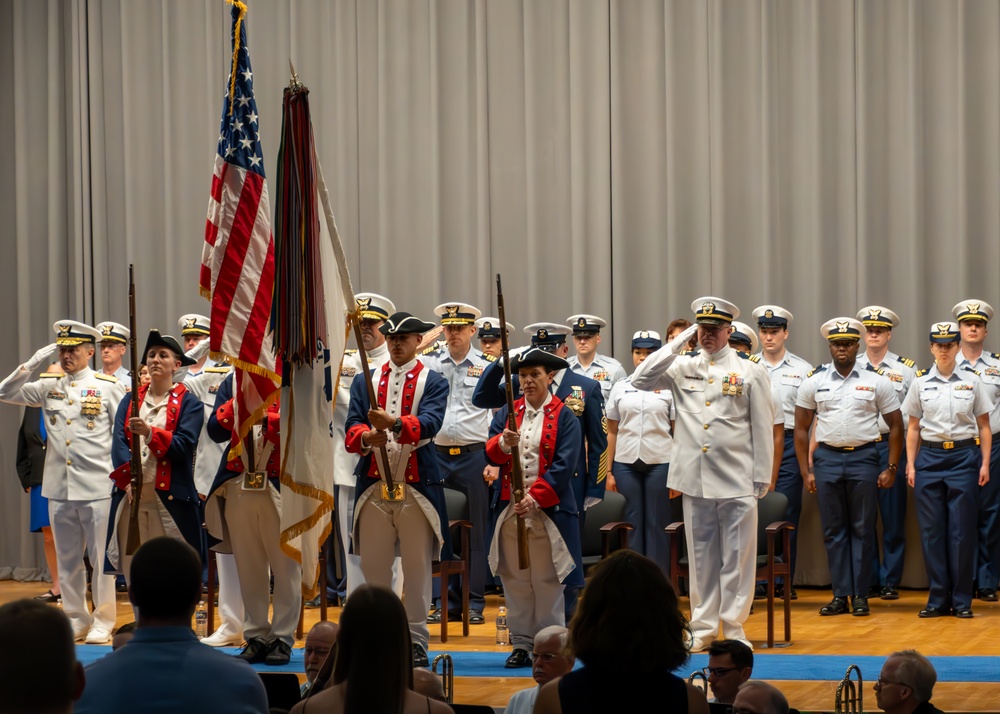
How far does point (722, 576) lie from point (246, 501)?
2372 mm

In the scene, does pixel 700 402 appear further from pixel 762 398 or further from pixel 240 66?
pixel 240 66

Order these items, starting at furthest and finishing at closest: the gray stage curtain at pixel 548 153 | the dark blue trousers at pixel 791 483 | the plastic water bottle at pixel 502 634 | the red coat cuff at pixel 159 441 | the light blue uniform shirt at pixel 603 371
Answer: the gray stage curtain at pixel 548 153, the light blue uniform shirt at pixel 603 371, the dark blue trousers at pixel 791 483, the plastic water bottle at pixel 502 634, the red coat cuff at pixel 159 441

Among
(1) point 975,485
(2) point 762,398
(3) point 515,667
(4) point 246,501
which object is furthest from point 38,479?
(1) point 975,485

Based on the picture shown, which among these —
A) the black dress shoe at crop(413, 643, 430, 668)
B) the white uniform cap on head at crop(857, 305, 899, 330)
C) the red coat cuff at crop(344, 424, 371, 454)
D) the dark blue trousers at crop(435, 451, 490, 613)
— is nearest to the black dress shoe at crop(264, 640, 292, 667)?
the black dress shoe at crop(413, 643, 430, 668)

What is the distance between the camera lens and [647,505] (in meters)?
8.62

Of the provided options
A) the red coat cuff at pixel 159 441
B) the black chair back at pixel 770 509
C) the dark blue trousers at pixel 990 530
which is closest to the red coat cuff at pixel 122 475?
the red coat cuff at pixel 159 441

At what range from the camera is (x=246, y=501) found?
6.44 m

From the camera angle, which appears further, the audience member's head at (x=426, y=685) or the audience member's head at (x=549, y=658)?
the audience member's head at (x=549, y=658)

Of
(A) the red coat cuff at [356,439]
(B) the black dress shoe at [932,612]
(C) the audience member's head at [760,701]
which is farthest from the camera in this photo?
(B) the black dress shoe at [932,612]

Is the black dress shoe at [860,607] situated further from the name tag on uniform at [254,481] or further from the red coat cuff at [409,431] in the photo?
the name tag on uniform at [254,481]

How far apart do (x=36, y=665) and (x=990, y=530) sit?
753cm

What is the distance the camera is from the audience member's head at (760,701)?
3004 mm

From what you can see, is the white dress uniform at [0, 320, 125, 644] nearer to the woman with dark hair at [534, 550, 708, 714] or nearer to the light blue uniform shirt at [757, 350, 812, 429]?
the light blue uniform shirt at [757, 350, 812, 429]

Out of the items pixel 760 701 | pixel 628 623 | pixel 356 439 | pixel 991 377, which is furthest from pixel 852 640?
pixel 628 623
